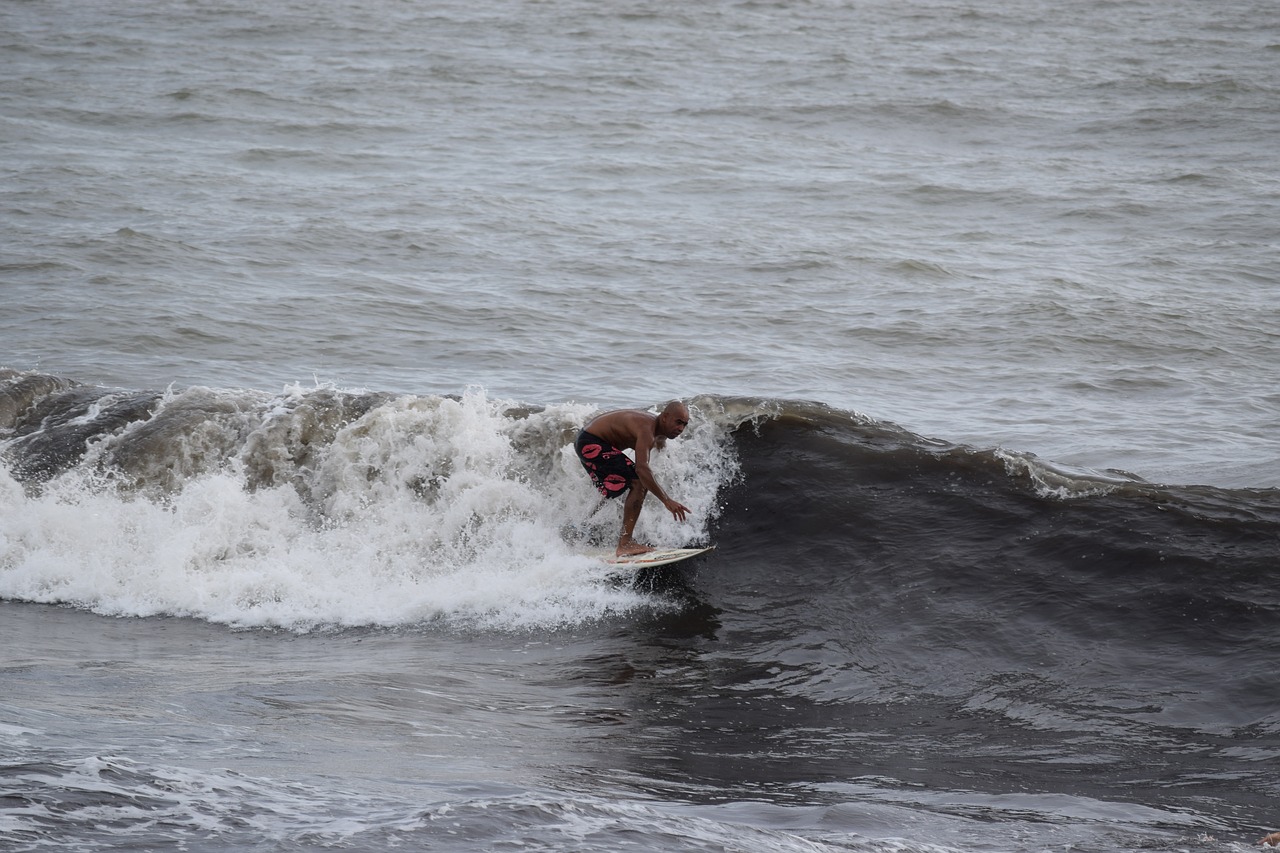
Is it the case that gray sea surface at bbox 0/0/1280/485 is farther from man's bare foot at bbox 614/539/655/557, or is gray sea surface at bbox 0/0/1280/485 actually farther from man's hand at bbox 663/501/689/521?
man's hand at bbox 663/501/689/521

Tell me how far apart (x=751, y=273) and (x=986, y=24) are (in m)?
20.1

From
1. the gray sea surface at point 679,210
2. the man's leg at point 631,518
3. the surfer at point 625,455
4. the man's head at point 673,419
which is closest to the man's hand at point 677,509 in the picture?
the surfer at point 625,455

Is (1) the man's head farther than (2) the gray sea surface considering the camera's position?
No

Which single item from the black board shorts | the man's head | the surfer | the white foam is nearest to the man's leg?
the surfer

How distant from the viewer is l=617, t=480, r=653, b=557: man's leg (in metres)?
8.41

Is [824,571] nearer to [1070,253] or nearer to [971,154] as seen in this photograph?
[1070,253]

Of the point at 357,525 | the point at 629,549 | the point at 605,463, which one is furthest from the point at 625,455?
the point at 357,525

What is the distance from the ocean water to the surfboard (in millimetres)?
181

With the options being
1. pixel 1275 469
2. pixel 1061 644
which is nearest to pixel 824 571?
pixel 1061 644

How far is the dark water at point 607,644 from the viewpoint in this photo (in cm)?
485

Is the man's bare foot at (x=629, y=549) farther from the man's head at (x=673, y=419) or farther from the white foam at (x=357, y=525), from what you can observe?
the man's head at (x=673, y=419)

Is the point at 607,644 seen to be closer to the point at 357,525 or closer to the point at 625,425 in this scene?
the point at 625,425

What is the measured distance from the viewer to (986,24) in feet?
110

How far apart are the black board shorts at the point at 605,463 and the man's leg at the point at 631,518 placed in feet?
0.44
